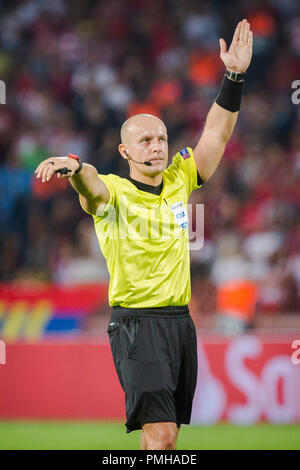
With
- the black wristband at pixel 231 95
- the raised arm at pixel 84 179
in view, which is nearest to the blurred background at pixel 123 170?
the black wristband at pixel 231 95

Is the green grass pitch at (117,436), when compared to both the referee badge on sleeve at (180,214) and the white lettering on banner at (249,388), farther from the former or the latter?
the referee badge on sleeve at (180,214)

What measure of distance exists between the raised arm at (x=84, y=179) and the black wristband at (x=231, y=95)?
3.57ft

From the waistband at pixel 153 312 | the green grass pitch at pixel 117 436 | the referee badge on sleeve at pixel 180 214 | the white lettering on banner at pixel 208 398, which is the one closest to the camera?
the waistband at pixel 153 312

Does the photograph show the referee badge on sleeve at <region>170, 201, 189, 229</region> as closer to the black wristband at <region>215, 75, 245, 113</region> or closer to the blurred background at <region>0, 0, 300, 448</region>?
the black wristband at <region>215, 75, 245, 113</region>

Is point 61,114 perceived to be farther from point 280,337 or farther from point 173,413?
point 173,413

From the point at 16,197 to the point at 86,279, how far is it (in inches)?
80.5

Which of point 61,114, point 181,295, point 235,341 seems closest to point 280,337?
point 235,341

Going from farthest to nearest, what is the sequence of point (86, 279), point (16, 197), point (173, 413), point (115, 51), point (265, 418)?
point (115, 51) → point (16, 197) → point (86, 279) → point (265, 418) → point (173, 413)

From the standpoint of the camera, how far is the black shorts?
4.58 metres

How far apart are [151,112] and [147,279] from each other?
8.81 metres

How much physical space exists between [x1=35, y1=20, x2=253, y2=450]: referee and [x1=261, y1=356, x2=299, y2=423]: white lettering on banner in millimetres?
4077

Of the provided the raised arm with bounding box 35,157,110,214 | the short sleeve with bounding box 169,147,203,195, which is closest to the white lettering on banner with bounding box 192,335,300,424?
the short sleeve with bounding box 169,147,203,195

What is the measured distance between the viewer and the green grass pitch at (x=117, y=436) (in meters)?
7.64

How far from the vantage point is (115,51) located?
1457 centimetres
